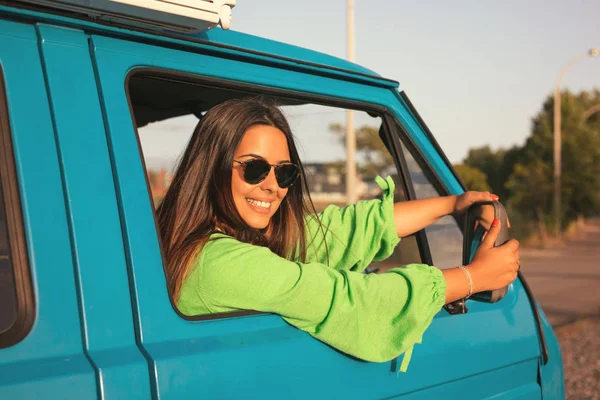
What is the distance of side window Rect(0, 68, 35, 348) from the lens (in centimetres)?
123

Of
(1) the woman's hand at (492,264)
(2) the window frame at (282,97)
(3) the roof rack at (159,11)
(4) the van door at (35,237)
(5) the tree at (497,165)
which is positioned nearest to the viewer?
(4) the van door at (35,237)

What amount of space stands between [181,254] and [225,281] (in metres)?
0.17

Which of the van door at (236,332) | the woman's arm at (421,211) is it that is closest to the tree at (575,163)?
the woman's arm at (421,211)

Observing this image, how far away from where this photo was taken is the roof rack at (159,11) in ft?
4.42

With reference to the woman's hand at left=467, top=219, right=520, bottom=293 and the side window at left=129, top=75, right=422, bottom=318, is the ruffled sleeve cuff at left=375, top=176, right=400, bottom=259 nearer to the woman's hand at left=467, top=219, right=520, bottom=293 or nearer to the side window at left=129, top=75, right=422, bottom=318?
the side window at left=129, top=75, right=422, bottom=318

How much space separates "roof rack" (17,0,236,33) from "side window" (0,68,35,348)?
210 millimetres

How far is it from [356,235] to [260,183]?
51cm

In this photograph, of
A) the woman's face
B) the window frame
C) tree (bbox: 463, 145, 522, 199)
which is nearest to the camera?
the window frame

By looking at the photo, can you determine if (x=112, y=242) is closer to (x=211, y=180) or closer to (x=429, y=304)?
(x=211, y=180)

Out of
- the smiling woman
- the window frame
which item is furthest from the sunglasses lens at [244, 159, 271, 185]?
the window frame

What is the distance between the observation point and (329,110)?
2076 mm

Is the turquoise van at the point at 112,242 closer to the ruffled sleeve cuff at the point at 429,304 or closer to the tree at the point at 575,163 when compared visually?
the ruffled sleeve cuff at the point at 429,304

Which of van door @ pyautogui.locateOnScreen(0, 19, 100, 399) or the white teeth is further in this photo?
the white teeth

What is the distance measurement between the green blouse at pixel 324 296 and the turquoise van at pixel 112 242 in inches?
1.9
